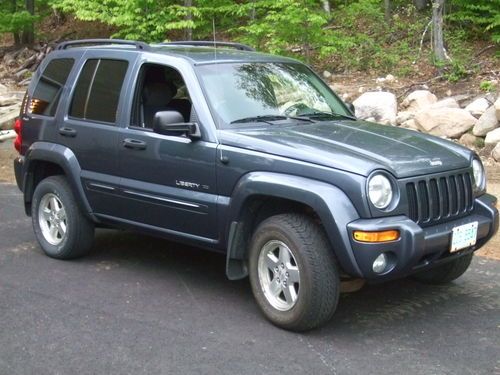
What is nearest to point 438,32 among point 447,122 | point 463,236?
point 447,122

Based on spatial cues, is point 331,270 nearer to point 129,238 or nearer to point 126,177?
point 126,177

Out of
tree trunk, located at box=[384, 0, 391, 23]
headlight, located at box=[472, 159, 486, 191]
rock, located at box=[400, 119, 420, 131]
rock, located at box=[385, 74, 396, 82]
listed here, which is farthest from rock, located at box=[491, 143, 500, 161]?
tree trunk, located at box=[384, 0, 391, 23]

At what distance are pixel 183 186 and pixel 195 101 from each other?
2.09 ft

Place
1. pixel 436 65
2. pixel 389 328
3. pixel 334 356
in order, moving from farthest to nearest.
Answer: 1. pixel 436 65
2. pixel 389 328
3. pixel 334 356

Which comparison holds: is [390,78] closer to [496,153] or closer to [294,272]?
[496,153]

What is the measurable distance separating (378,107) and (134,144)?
8157 mm

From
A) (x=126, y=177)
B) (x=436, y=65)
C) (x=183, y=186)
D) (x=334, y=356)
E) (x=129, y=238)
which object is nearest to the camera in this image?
(x=334, y=356)

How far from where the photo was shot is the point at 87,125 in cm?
604

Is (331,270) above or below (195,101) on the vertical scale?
below

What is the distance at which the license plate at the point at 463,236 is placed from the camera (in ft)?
15.3

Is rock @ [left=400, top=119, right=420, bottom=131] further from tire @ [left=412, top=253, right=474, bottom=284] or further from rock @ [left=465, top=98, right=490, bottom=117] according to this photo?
tire @ [left=412, top=253, right=474, bottom=284]

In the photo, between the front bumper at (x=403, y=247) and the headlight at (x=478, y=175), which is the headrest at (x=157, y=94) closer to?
the front bumper at (x=403, y=247)

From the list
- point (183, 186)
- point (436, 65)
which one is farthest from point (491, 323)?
point (436, 65)

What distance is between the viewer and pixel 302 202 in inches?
178
